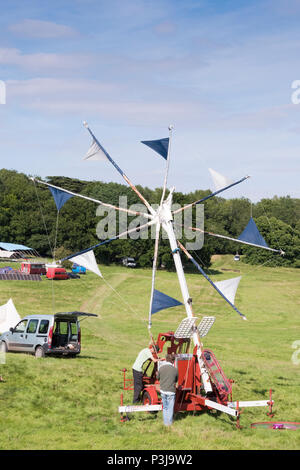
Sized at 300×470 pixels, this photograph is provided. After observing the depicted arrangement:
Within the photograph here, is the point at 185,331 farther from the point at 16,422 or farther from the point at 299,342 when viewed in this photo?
the point at 299,342

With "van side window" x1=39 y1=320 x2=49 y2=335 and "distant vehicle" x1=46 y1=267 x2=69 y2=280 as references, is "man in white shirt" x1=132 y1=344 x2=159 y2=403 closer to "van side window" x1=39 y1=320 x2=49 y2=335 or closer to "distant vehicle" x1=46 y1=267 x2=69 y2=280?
"van side window" x1=39 y1=320 x2=49 y2=335

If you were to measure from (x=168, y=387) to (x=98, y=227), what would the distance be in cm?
6242

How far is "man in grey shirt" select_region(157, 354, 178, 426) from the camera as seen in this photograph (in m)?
15.1

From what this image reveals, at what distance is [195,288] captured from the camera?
216 ft

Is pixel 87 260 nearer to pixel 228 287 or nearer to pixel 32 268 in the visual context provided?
pixel 228 287

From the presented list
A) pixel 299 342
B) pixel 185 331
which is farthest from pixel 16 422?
pixel 299 342

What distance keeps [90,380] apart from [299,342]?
22.7 metres

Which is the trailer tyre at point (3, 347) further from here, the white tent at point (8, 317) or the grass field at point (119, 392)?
the white tent at point (8, 317)

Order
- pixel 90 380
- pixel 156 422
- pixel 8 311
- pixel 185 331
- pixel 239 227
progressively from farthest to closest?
pixel 239 227
pixel 8 311
pixel 90 380
pixel 185 331
pixel 156 422

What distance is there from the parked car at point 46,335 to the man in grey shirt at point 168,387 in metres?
9.19

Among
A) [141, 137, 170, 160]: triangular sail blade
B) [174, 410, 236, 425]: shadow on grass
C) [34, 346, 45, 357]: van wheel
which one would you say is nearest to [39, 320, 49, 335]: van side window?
[34, 346, 45, 357]: van wheel

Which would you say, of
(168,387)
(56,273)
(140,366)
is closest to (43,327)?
(140,366)

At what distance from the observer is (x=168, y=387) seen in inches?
593

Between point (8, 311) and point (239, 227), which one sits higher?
point (239, 227)
